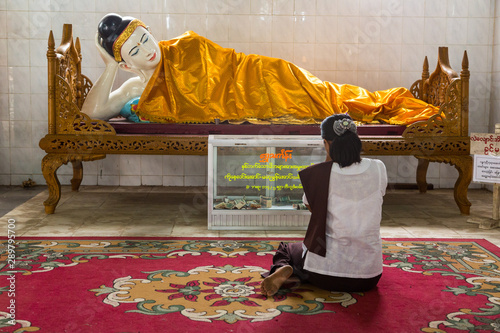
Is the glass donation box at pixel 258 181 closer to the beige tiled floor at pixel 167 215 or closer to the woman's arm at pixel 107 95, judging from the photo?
the beige tiled floor at pixel 167 215

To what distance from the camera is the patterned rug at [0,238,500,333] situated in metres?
2.57

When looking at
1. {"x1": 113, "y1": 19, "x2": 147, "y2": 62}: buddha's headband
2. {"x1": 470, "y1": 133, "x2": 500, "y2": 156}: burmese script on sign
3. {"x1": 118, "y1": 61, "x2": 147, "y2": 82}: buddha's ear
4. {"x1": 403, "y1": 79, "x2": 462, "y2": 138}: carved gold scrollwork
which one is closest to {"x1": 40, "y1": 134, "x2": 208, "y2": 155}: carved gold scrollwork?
{"x1": 118, "y1": 61, "x2": 147, "y2": 82}: buddha's ear

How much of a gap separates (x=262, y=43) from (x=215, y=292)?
12.4ft

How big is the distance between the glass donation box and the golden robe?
66 cm

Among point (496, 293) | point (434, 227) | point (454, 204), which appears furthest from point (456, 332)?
point (454, 204)

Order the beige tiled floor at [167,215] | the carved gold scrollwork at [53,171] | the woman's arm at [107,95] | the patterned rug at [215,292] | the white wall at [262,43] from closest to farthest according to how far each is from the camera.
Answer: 1. the patterned rug at [215,292]
2. the beige tiled floor at [167,215]
3. the carved gold scrollwork at [53,171]
4. the woman's arm at [107,95]
5. the white wall at [262,43]

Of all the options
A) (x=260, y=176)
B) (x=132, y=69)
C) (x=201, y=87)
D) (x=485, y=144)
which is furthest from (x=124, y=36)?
(x=485, y=144)

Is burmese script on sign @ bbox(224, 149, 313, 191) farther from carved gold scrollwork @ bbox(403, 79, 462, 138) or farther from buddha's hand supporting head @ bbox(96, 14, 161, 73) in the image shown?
buddha's hand supporting head @ bbox(96, 14, 161, 73)

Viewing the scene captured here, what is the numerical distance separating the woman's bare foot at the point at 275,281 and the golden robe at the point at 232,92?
2273 millimetres

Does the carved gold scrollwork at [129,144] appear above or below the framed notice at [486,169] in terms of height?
above

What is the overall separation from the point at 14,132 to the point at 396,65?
422 cm

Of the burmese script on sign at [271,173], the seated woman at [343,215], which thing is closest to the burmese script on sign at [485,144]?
the burmese script on sign at [271,173]

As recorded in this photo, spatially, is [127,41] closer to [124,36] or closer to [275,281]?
[124,36]

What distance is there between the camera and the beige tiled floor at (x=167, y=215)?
4.27m
